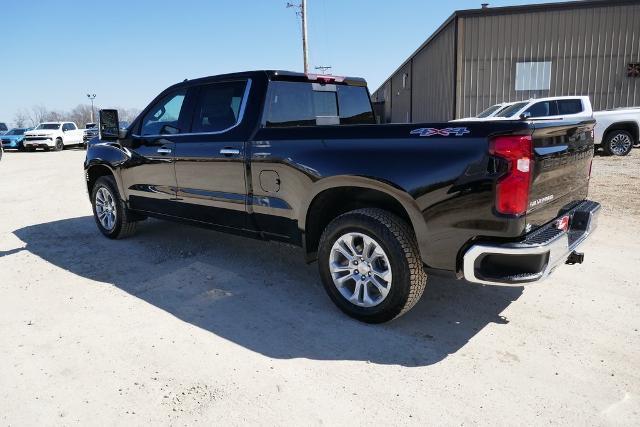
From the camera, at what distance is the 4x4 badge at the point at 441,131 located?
2.93 meters

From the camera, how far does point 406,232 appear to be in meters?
3.36

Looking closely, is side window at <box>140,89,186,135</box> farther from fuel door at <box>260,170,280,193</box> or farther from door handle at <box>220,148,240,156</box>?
fuel door at <box>260,170,280,193</box>

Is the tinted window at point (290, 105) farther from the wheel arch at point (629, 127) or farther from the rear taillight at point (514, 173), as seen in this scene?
the wheel arch at point (629, 127)

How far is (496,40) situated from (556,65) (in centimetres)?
260

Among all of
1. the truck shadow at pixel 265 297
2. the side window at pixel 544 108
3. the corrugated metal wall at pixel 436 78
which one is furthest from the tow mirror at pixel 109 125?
the corrugated metal wall at pixel 436 78

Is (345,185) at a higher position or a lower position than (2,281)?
higher

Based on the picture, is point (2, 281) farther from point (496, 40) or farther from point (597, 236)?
point (496, 40)

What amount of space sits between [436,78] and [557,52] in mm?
5543

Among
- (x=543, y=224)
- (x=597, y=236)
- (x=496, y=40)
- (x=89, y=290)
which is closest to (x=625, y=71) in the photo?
(x=496, y=40)

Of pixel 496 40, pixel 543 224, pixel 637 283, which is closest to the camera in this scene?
pixel 543 224

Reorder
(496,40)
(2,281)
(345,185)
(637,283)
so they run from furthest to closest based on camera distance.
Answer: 1. (496,40)
2. (2,281)
3. (637,283)
4. (345,185)

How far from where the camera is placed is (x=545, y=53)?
1947 cm

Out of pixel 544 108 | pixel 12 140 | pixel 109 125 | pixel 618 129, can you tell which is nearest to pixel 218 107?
pixel 109 125

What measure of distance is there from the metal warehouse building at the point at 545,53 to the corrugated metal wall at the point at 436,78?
19 centimetres
